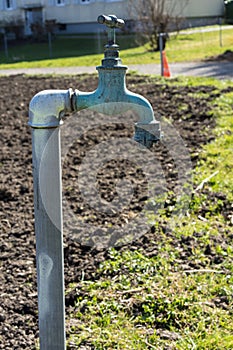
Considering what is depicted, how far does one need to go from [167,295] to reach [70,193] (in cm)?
223

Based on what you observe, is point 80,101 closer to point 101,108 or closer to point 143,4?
point 101,108

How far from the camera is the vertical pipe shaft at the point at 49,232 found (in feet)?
7.67

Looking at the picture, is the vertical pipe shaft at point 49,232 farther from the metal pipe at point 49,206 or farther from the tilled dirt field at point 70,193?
the tilled dirt field at point 70,193

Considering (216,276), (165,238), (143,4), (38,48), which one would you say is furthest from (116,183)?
(38,48)

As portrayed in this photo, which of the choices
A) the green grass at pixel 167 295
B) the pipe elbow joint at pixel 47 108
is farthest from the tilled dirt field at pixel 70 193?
the pipe elbow joint at pixel 47 108

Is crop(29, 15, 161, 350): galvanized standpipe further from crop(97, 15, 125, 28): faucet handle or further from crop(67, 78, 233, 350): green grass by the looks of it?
crop(67, 78, 233, 350): green grass

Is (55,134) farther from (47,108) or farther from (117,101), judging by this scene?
(117,101)

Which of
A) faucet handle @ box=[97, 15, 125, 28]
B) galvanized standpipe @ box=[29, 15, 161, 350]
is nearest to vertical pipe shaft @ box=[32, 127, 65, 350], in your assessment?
galvanized standpipe @ box=[29, 15, 161, 350]

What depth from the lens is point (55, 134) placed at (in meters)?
2.35

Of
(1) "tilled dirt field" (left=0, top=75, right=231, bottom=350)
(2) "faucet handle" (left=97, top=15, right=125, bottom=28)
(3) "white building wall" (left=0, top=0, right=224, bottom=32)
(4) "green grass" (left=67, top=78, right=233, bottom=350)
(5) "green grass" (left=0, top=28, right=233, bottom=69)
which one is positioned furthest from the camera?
(3) "white building wall" (left=0, top=0, right=224, bottom=32)

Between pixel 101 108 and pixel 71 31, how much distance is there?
34.5 meters

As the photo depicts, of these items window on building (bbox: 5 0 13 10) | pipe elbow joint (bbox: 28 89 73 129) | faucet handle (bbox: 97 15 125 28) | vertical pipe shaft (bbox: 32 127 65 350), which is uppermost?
window on building (bbox: 5 0 13 10)

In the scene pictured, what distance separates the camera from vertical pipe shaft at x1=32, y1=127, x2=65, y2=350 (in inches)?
92.0

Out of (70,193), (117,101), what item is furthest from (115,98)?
(70,193)
